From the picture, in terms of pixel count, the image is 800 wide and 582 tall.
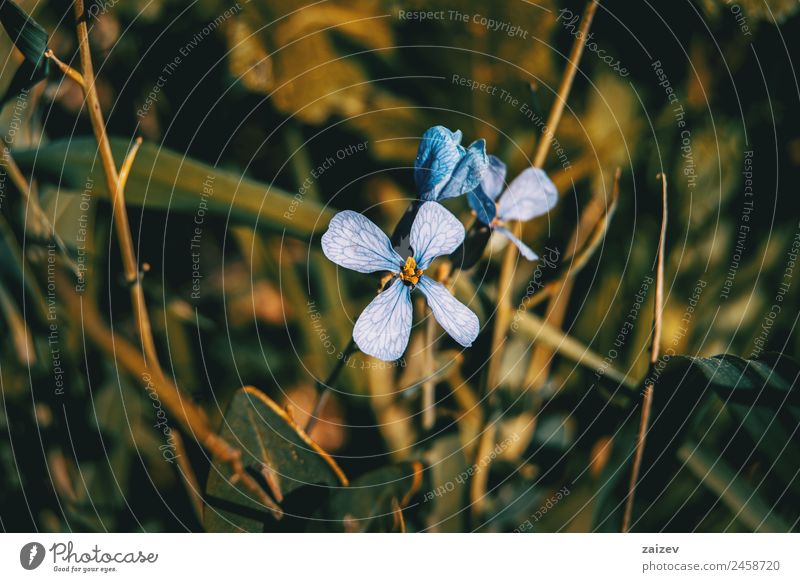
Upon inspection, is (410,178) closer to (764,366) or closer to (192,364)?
(192,364)

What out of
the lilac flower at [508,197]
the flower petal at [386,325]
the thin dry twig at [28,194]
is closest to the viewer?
the flower petal at [386,325]

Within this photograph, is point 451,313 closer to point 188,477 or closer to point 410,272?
point 410,272

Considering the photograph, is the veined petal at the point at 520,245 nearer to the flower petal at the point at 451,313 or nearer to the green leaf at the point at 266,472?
the flower petal at the point at 451,313

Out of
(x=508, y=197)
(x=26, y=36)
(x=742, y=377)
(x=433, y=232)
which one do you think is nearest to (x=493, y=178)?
(x=508, y=197)

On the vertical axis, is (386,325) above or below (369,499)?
above

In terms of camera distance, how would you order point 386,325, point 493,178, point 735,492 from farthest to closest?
point 735,492, point 493,178, point 386,325

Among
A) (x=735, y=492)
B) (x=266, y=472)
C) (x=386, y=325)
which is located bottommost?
(x=735, y=492)

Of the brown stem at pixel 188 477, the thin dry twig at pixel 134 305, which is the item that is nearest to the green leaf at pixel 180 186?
the thin dry twig at pixel 134 305

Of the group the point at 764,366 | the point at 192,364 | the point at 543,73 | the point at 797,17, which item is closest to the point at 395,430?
the point at 192,364
